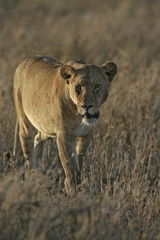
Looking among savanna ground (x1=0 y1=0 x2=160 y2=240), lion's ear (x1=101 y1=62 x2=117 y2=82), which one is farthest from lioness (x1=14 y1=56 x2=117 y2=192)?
savanna ground (x1=0 y1=0 x2=160 y2=240)

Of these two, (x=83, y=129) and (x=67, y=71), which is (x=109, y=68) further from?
(x=83, y=129)

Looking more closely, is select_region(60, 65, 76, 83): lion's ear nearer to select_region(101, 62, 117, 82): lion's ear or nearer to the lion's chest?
select_region(101, 62, 117, 82): lion's ear

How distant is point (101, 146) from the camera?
553cm

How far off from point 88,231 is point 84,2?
69.4 ft

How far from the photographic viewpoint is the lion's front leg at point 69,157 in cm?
458

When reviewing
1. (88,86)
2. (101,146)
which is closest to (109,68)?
(88,86)

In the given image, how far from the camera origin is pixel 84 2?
77.3 feet

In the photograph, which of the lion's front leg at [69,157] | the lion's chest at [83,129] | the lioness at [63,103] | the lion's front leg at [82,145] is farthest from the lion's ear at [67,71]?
the lion's front leg at [82,145]

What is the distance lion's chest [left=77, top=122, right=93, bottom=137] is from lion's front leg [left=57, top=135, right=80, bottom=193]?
0.30ft

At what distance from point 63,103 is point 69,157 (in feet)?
1.77

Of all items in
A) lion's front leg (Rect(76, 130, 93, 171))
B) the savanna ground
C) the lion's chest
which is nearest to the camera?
the savanna ground

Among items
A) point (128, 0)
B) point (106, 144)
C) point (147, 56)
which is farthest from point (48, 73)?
point (128, 0)

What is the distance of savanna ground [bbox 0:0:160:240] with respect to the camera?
345 centimetres

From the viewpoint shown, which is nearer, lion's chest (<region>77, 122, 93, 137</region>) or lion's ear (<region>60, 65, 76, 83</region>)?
lion's ear (<region>60, 65, 76, 83</region>)
